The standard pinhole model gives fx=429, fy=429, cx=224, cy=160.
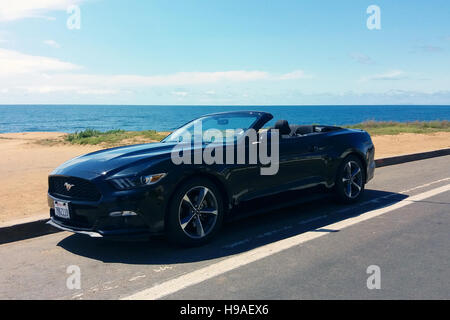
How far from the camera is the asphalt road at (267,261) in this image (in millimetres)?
3549

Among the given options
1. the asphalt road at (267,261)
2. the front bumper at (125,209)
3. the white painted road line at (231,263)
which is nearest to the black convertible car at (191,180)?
the front bumper at (125,209)

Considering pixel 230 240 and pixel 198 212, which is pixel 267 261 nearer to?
pixel 230 240

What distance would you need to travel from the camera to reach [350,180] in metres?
6.62

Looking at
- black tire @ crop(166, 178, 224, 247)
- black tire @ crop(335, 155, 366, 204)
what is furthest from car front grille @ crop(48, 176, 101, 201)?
black tire @ crop(335, 155, 366, 204)

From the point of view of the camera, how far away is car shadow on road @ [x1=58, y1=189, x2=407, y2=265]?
443 centimetres

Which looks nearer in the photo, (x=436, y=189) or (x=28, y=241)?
(x=28, y=241)

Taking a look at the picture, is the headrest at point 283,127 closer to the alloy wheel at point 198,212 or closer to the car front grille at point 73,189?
the alloy wheel at point 198,212

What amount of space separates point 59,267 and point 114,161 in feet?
3.91

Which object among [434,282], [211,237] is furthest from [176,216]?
[434,282]

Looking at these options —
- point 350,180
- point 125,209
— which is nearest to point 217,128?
point 125,209

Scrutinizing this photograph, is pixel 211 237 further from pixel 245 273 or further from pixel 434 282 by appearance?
pixel 434 282

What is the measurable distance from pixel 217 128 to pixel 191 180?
4.58ft

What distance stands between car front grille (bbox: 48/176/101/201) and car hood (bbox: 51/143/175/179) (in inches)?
2.6

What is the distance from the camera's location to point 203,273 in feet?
12.9
